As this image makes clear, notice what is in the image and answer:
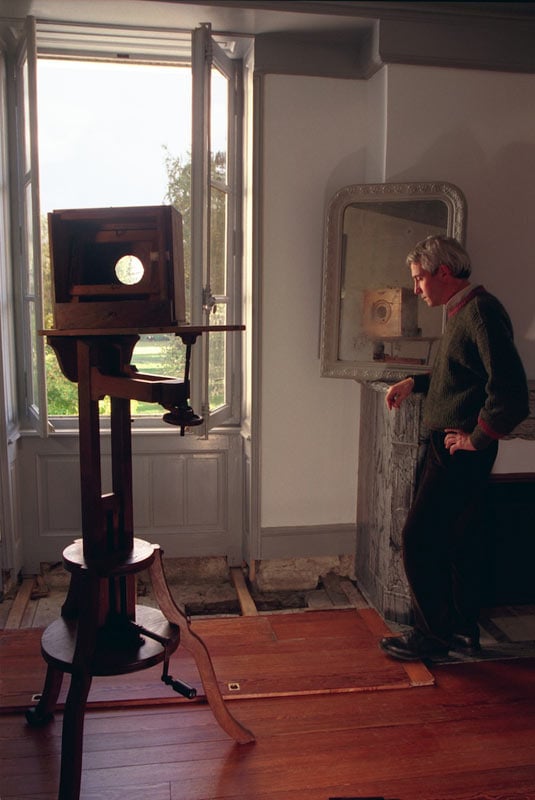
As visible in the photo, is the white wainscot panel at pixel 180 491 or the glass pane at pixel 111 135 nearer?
the glass pane at pixel 111 135

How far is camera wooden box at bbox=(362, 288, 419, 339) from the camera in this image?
11.6 feet

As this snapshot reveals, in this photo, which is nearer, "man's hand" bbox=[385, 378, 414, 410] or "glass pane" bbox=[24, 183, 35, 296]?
"man's hand" bbox=[385, 378, 414, 410]

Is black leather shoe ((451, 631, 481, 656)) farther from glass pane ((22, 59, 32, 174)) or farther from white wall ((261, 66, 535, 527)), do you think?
glass pane ((22, 59, 32, 174))

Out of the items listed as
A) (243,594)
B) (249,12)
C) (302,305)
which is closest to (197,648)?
(243,594)

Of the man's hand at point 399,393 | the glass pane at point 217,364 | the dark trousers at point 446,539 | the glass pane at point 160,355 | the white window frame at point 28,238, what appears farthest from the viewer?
the glass pane at point 160,355

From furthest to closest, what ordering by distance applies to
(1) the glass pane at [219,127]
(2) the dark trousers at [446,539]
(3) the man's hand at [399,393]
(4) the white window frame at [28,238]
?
(1) the glass pane at [219,127] < (4) the white window frame at [28,238] < (3) the man's hand at [399,393] < (2) the dark trousers at [446,539]

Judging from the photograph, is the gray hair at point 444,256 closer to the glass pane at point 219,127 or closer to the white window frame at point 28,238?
the glass pane at point 219,127

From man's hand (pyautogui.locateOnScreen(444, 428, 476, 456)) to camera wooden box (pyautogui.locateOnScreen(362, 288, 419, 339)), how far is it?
0.77 meters

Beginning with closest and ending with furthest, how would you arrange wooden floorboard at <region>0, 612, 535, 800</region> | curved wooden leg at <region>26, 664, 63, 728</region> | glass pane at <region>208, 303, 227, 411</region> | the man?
wooden floorboard at <region>0, 612, 535, 800</region> → curved wooden leg at <region>26, 664, 63, 728</region> → the man → glass pane at <region>208, 303, 227, 411</region>

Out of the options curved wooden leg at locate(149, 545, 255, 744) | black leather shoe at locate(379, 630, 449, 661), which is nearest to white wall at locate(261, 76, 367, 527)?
black leather shoe at locate(379, 630, 449, 661)

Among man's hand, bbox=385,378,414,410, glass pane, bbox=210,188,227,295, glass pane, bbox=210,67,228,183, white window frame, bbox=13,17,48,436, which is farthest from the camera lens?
glass pane, bbox=210,188,227,295

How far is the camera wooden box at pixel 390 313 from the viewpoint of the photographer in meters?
3.52

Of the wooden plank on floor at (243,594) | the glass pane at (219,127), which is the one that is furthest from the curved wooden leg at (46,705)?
the glass pane at (219,127)

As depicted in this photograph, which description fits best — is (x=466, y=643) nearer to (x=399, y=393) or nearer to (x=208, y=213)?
(x=399, y=393)
